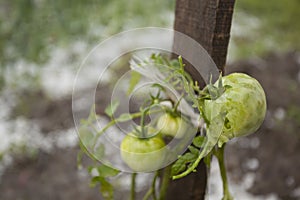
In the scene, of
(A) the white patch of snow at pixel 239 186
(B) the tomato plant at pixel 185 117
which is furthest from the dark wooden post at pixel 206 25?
(A) the white patch of snow at pixel 239 186

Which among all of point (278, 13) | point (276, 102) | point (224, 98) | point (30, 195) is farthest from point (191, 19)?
point (278, 13)

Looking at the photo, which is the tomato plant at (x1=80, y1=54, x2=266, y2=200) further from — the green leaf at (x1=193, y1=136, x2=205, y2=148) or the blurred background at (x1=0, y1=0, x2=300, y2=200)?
the blurred background at (x1=0, y1=0, x2=300, y2=200)

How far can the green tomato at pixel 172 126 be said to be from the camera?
0.66 m

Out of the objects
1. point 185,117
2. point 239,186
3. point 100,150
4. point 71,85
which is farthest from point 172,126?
point 71,85

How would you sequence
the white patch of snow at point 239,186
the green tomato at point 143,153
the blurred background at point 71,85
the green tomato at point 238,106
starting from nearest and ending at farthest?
the green tomato at point 238,106
the green tomato at point 143,153
the white patch of snow at point 239,186
the blurred background at point 71,85

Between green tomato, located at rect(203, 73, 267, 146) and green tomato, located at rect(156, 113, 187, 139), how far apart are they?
11 cm

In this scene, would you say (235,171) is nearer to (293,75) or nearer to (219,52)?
(293,75)

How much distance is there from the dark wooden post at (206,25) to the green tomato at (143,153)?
5.2 inches

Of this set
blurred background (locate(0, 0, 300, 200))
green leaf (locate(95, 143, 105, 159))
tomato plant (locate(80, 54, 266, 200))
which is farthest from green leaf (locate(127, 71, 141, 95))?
blurred background (locate(0, 0, 300, 200))

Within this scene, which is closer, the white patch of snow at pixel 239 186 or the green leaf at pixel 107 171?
the green leaf at pixel 107 171

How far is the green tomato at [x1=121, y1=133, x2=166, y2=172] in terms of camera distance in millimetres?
641

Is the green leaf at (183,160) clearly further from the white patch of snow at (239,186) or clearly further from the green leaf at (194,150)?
the white patch of snow at (239,186)

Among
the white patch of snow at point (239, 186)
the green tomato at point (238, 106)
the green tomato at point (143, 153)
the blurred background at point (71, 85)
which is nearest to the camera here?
the green tomato at point (238, 106)

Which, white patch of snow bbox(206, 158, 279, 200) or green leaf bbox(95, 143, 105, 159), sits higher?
green leaf bbox(95, 143, 105, 159)
